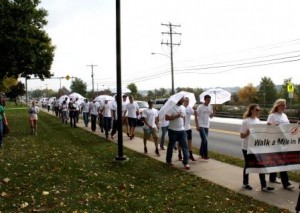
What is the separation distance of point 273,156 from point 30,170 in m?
5.62

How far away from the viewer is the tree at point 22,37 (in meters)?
21.7

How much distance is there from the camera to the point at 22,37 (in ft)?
74.6

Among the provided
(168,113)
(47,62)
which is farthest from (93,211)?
(47,62)

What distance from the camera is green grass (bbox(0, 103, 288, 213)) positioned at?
658 cm

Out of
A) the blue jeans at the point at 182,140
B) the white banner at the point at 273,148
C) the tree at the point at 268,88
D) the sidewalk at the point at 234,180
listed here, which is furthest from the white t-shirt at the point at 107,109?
the tree at the point at 268,88

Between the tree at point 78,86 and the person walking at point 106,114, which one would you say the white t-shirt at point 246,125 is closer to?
the person walking at point 106,114

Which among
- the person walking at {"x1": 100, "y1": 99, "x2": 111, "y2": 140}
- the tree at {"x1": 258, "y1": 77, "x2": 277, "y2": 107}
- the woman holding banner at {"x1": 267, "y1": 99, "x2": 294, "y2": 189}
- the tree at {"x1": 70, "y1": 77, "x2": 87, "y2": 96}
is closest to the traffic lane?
the person walking at {"x1": 100, "y1": 99, "x2": 111, "y2": 140}

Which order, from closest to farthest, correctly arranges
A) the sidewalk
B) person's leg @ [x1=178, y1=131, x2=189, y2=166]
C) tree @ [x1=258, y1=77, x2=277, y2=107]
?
the sidewalk, person's leg @ [x1=178, y1=131, x2=189, y2=166], tree @ [x1=258, y1=77, x2=277, y2=107]

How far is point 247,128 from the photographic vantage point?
7895mm

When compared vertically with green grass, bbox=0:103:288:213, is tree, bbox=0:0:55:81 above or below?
above

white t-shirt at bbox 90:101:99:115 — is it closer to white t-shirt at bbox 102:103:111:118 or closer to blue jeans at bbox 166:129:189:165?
white t-shirt at bbox 102:103:111:118

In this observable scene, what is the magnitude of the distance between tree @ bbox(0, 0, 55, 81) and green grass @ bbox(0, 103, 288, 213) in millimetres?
11624

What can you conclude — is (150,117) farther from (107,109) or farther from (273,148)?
(273,148)

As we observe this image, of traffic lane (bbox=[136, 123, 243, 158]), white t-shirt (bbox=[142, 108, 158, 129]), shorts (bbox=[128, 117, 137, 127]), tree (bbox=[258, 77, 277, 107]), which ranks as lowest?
traffic lane (bbox=[136, 123, 243, 158])
